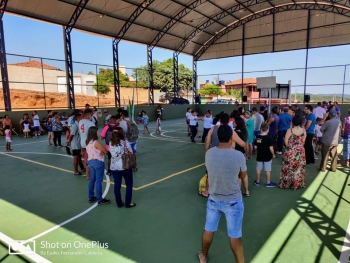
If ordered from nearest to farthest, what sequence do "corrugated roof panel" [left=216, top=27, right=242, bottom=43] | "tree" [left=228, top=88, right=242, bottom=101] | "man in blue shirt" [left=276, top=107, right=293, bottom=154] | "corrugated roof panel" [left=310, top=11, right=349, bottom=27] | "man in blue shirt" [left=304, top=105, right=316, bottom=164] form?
"man in blue shirt" [left=304, top=105, right=316, bottom=164], "man in blue shirt" [left=276, top=107, right=293, bottom=154], "corrugated roof panel" [left=310, top=11, right=349, bottom=27], "corrugated roof panel" [left=216, top=27, right=242, bottom=43], "tree" [left=228, top=88, right=242, bottom=101]

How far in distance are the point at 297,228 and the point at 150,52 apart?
2342 cm

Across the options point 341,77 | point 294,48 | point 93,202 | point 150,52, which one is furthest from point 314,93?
point 93,202

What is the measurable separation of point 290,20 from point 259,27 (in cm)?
293

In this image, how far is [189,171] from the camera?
25.0ft

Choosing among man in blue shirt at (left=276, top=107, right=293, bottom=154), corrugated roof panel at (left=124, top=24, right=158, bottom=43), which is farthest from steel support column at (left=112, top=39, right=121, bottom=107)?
man in blue shirt at (left=276, top=107, right=293, bottom=154)

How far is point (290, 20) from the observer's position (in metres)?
24.5

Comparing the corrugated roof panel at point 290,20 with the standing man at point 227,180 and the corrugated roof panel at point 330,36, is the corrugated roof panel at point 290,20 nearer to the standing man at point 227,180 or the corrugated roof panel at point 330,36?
the corrugated roof panel at point 330,36

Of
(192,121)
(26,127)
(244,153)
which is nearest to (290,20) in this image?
(192,121)

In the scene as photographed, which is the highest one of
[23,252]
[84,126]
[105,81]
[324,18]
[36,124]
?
[324,18]

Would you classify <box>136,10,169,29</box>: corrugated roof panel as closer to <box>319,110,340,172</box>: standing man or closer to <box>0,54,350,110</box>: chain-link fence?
<box>0,54,350,110</box>: chain-link fence

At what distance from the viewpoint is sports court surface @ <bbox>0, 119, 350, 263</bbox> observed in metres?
3.57

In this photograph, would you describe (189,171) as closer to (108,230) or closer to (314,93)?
(108,230)

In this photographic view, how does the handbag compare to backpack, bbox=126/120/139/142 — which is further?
backpack, bbox=126/120/139/142

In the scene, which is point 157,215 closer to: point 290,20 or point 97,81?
point 97,81
